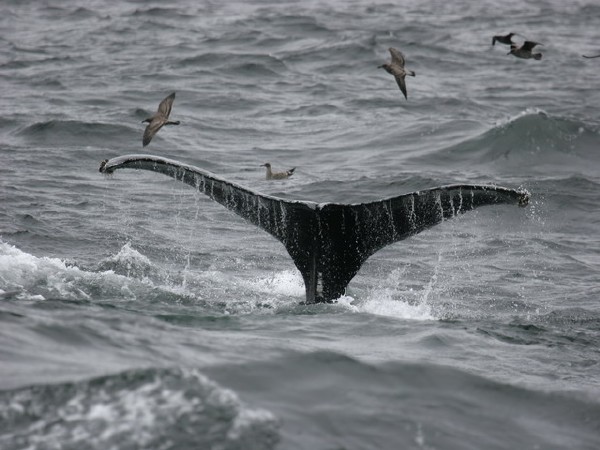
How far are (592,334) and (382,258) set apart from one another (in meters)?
3.65

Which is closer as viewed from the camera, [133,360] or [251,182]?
[133,360]

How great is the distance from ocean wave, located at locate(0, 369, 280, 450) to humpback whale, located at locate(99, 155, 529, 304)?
1.86 metres

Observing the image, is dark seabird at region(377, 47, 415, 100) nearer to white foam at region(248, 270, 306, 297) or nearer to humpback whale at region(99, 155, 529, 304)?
white foam at region(248, 270, 306, 297)

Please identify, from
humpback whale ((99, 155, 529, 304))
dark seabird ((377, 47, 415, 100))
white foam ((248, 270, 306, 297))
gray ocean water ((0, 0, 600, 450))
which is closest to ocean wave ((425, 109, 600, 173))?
gray ocean water ((0, 0, 600, 450))

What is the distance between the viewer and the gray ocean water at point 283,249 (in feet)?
20.4

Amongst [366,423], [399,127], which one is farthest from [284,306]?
[399,127]

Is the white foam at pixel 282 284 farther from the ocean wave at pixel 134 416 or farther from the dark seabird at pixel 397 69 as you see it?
the ocean wave at pixel 134 416

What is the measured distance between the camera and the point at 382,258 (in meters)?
12.4

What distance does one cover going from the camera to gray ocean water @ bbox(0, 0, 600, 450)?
20.4 feet

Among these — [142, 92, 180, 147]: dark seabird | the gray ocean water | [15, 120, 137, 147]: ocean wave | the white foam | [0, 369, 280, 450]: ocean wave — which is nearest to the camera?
[0, 369, 280, 450]: ocean wave

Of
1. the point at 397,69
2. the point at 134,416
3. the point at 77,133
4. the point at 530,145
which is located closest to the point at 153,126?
the point at 397,69

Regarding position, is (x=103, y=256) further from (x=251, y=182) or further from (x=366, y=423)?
(x=366, y=423)

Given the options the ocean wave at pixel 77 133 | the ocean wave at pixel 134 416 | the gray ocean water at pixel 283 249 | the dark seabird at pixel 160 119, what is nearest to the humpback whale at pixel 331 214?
the gray ocean water at pixel 283 249

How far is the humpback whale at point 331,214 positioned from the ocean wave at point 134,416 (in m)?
1.86
